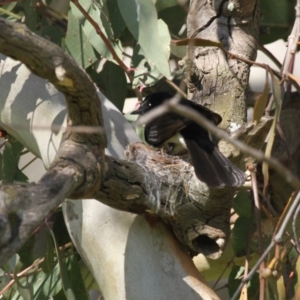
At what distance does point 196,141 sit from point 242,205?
339 millimetres

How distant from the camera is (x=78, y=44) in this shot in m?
2.13

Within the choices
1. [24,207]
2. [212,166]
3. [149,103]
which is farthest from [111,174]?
[149,103]

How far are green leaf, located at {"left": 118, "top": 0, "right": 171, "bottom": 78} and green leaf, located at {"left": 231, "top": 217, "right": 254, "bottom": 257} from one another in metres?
0.60

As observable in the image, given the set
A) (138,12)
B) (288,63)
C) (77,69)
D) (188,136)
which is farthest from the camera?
(188,136)

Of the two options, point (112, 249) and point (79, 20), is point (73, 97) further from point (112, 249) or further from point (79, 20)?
point (79, 20)

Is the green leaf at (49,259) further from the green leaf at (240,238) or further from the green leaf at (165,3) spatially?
the green leaf at (165,3)

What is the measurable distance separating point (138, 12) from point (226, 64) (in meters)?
0.27

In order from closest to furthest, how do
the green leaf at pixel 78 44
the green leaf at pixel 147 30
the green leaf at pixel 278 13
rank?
the green leaf at pixel 147 30 → the green leaf at pixel 78 44 → the green leaf at pixel 278 13

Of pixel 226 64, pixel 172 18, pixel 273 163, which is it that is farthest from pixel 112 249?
pixel 172 18

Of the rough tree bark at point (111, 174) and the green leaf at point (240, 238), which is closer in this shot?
the rough tree bark at point (111, 174)

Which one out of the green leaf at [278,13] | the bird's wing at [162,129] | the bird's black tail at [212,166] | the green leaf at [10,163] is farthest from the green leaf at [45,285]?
the green leaf at [278,13]

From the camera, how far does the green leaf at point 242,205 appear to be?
2.13 metres

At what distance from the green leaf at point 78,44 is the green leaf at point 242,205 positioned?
640mm

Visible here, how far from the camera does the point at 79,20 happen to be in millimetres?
2059
